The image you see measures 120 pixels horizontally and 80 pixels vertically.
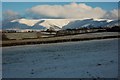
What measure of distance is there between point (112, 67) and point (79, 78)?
3876mm

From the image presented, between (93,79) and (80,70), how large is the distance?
3252 millimetres

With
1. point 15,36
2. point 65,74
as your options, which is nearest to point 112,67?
point 65,74

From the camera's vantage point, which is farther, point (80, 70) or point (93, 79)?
point (80, 70)

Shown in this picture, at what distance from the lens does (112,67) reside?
1931 centimetres

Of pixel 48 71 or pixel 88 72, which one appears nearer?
pixel 88 72

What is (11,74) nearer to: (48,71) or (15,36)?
(48,71)

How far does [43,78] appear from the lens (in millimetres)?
16906

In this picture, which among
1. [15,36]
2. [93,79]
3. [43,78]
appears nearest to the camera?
[93,79]

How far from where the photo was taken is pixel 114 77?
16094mm

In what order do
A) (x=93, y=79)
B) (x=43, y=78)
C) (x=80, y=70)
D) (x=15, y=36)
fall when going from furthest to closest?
(x=15, y=36)
(x=80, y=70)
(x=43, y=78)
(x=93, y=79)

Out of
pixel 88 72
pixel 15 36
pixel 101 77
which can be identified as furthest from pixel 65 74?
pixel 15 36

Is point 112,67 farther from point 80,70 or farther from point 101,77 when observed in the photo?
point 101,77

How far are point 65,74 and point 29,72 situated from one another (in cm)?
275

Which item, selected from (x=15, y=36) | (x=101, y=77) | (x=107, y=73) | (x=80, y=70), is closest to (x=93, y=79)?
(x=101, y=77)
